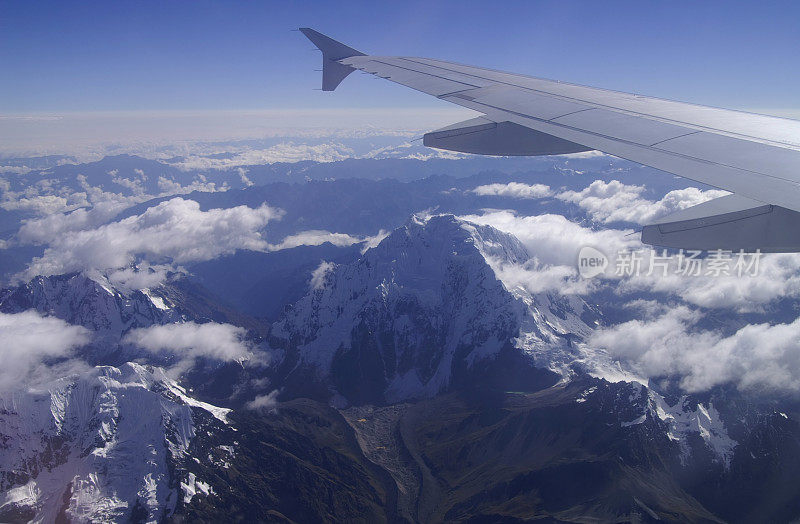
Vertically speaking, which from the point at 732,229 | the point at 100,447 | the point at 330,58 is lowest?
the point at 100,447

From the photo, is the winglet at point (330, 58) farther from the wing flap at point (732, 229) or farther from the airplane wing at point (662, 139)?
the wing flap at point (732, 229)

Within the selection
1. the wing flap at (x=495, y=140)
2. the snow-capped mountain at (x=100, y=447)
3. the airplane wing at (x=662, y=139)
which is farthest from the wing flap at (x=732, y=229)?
the snow-capped mountain at (x=100, y=447)

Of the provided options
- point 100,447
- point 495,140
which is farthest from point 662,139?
point 100,447

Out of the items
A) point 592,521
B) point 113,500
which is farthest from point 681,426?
point 113,500

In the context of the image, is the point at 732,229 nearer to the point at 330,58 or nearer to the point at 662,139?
the point at 662,139

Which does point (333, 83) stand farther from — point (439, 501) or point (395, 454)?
point (395, 454)

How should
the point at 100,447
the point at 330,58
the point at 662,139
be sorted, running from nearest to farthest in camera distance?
1. the point at 662,139
2. the point at 330,58
3. the point at 100,447

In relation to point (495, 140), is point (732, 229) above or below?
below

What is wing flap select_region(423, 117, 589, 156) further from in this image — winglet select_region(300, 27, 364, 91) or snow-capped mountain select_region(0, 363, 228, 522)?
snow-capped mountain select_region(0, 363, 228, 522)
